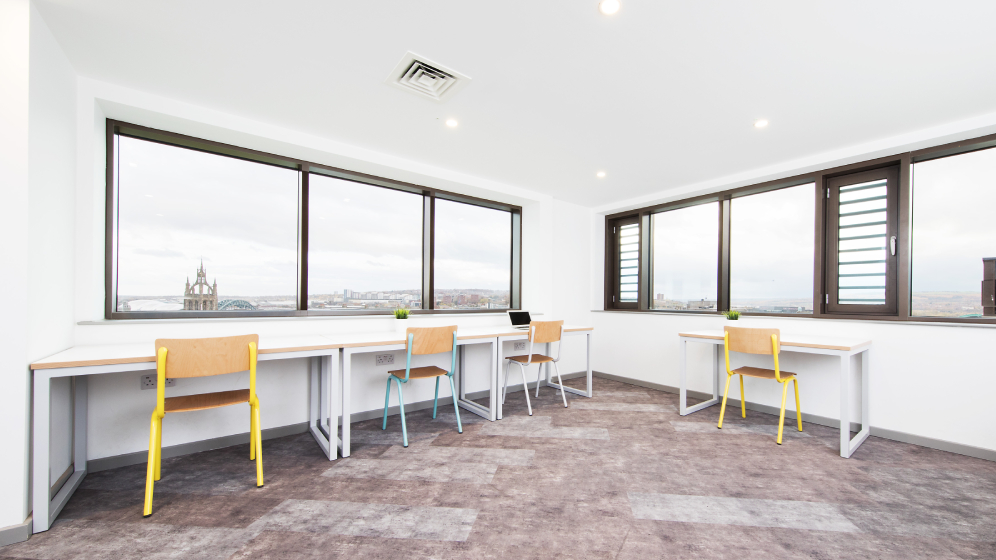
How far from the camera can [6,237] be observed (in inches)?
69.2

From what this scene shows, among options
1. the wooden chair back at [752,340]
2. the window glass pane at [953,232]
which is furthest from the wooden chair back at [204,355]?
the window glass pane at [953,232]

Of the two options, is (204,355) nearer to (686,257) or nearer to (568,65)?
(568,65)

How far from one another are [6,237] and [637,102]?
341cm

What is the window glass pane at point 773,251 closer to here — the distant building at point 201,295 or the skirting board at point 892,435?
the skirting board at point 892,435

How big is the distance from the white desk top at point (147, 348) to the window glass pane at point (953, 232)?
364cm

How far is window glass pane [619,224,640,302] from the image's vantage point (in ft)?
17.6

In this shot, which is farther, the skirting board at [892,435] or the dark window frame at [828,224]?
the dark window frame at [828,224]

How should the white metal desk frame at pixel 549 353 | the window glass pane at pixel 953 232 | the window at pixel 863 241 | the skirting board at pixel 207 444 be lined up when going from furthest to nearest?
1. the white metal desk frame at pixel 549 353
2. the window at pixel 863 241
3. the window glass pane at pixel 953 232
4. the skirting board at pixel 207 444

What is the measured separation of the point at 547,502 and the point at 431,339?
1.47m

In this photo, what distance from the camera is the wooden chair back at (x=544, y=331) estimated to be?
389cm

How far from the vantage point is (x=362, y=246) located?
12.7ft

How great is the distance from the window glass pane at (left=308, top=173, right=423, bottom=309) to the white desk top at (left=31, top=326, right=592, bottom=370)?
0.56m

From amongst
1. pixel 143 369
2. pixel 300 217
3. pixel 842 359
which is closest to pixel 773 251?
pixel 842 359

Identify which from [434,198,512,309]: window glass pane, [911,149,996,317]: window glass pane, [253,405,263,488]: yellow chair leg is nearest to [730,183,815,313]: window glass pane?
[911,149,996,317]: window glass pane
